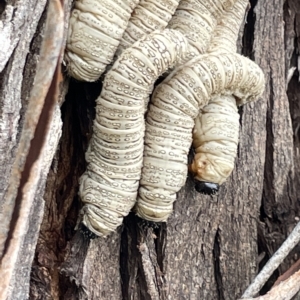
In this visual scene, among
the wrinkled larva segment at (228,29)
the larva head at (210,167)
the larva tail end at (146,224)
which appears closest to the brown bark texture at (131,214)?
the larva tail end at (146,224)

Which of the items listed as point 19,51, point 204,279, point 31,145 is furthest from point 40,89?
point 204,279

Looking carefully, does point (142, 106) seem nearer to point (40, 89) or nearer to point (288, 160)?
point (40, 89)

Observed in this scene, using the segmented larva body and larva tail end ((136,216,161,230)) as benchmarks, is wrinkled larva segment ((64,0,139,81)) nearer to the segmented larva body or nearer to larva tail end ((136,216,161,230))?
the segmented larva body

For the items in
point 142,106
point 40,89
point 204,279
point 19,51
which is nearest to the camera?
point 40,89

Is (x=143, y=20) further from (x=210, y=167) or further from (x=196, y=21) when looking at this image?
(x=210, y=167)

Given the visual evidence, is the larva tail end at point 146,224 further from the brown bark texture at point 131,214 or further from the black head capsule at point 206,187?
the black head capsule at point 206,187

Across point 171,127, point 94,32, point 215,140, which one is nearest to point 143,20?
point 94,32

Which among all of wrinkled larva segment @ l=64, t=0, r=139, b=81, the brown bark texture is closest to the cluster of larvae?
wrinkled larva segment @ l=64, t=0, r=139, b=81
